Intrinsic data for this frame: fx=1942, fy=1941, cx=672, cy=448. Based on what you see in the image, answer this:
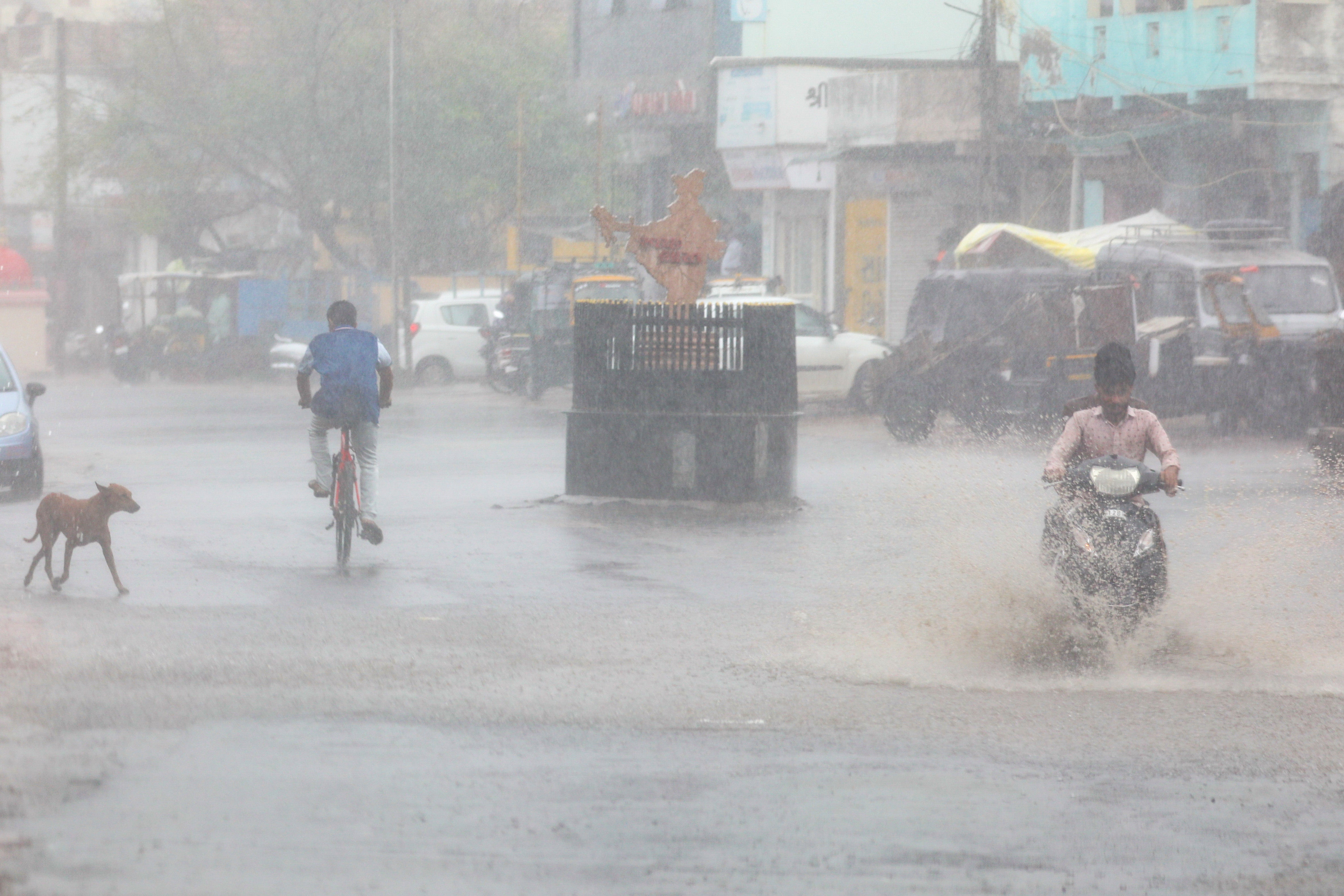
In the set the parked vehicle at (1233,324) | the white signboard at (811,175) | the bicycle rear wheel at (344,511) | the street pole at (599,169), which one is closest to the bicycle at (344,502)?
the bicycle rear wheel at (344,511)

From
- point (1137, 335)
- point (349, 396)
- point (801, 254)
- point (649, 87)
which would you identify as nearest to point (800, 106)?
point (801, 254)

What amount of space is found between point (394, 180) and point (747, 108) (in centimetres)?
752

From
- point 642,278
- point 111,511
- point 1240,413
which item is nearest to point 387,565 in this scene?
point 111,511

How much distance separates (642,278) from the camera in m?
29.6

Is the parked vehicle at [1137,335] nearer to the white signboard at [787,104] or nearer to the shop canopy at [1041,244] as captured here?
the shop canopy at [1041,244]

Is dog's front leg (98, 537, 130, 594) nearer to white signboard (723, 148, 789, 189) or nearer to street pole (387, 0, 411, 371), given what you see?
street pole (387, 0, 411, 371)

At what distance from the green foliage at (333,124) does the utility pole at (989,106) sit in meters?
15.8

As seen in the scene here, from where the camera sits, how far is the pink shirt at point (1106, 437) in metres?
8.33

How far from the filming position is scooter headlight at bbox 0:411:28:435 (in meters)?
16.0

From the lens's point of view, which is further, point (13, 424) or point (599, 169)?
point (599, 169)

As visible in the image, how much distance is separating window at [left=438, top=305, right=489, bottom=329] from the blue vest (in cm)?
2469

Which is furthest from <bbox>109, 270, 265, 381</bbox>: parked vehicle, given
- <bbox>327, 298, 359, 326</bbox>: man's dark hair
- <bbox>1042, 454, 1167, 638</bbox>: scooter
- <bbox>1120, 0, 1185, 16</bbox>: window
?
<bbox>1042, 454, 1167, 638</bbox>: scooter

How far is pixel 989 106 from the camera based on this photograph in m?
28.8

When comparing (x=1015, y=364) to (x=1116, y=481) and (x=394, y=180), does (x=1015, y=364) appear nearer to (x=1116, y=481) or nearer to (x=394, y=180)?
(x=1116, y=481)
